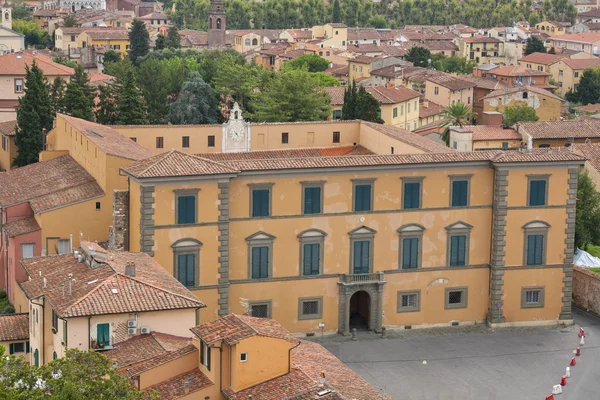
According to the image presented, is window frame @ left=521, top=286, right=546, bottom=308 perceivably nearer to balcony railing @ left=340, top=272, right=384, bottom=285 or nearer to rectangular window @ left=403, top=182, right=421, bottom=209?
rectangular window @ left=403, top=182, right=421, bottom=209

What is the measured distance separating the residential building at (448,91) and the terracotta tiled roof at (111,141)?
176ft

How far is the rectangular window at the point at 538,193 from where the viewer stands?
51.7m

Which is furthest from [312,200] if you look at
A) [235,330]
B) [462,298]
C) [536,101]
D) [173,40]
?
[173,40]

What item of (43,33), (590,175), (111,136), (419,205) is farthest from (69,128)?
(43,33)

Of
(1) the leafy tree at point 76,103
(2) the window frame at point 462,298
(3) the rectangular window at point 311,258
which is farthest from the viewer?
(1) the leafy tree at point 76,103

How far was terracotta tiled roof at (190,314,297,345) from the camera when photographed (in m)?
34.3

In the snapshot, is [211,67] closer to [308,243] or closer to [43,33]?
[308,243]

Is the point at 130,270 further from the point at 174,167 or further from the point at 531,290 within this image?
the point at 531,290

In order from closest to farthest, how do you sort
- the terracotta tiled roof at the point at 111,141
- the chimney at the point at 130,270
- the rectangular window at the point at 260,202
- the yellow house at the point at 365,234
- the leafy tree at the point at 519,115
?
1. the chimney at the point at 130,270
2. the yellow house at the point at 365,234
3. the rectangular window at the point at 260,202
4. the terracotta tiled roof at the point at 111,141
5. the leafy tree at the point at 519,115

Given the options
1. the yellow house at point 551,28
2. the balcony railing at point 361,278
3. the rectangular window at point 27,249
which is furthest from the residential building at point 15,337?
the yellow house at point 551,28

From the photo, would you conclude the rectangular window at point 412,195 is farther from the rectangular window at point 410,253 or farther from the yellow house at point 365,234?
the rectangular window at point 410,253

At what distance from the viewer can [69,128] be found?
5966cm

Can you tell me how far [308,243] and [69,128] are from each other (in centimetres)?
1508

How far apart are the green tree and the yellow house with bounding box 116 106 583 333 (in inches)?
818
